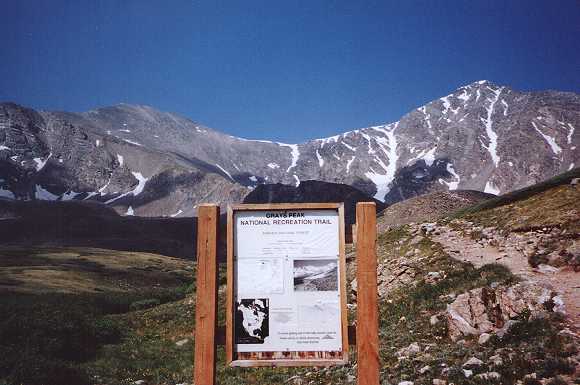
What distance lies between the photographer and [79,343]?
53.0 ft

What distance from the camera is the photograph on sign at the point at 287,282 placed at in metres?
6.85

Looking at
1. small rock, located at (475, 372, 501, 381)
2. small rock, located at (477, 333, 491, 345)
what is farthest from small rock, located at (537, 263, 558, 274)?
small rock, located at (475, 372, 501, 381)

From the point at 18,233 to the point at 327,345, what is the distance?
657 feet

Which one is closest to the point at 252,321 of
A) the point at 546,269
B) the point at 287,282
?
the point at 287,282

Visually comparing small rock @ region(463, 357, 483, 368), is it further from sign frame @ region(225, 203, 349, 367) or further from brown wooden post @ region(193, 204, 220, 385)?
brown wooden post @ region(193, 204, 220, 385)

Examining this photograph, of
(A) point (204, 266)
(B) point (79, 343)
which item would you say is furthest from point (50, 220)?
(A) point (204, 266)

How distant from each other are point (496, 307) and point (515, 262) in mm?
5575

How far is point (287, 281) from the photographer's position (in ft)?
22.7

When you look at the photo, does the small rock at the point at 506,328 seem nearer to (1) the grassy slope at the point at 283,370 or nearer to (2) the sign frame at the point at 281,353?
(1) the grassy slope at the point at 283,370

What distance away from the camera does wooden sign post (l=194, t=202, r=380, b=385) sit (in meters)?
6.73

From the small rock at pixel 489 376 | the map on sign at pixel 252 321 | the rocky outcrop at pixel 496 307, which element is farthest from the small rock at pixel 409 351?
the map on sign at pixel 252 321

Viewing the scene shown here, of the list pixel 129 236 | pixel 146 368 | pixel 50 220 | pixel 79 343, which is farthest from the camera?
pixel 50 220

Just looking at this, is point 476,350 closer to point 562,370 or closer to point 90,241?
point 562,370

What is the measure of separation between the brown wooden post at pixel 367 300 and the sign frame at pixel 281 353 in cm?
24
